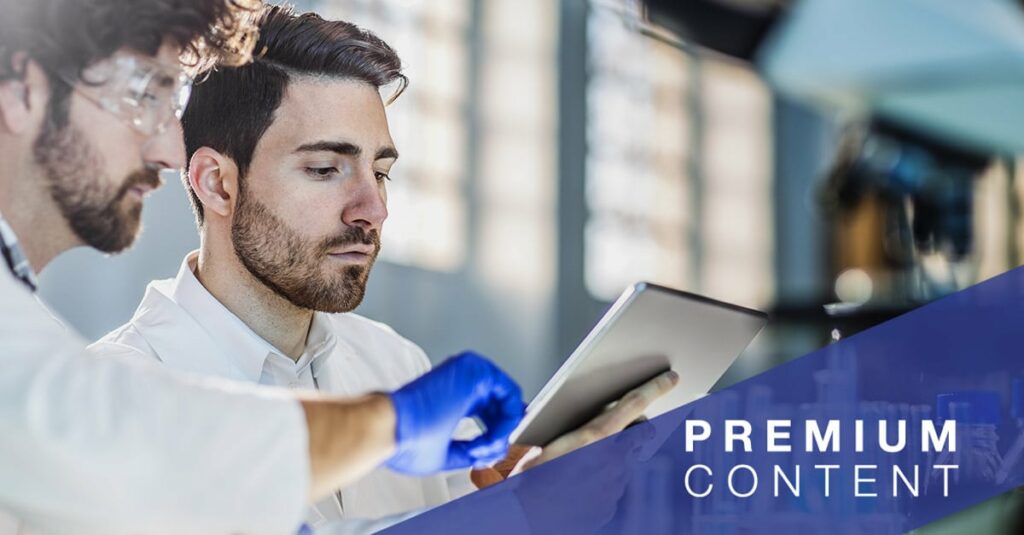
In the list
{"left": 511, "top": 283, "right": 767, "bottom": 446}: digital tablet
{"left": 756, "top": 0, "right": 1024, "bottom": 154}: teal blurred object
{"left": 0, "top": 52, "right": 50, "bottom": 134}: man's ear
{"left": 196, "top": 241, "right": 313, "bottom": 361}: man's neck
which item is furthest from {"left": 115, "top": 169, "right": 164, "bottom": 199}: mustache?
{"left": 756, "top": 0, "right": 1024, "bottom": 154}: teal blurred object

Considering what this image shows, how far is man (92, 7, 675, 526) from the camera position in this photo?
4.69 feet

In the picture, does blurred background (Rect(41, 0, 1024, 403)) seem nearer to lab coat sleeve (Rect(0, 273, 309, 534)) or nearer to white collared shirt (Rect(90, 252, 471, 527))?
white collared shirt (Rect(90, 252, 471, 527))

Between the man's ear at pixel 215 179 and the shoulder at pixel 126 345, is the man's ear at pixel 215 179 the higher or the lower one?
the higher one

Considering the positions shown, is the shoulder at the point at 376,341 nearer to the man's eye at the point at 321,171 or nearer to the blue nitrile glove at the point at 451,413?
the man's eye at the point at 321,171

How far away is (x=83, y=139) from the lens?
107 cm

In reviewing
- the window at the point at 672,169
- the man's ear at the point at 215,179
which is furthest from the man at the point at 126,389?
the window at the point at 672,169

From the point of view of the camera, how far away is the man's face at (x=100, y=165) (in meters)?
1.05

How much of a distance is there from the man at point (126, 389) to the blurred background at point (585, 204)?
184cm

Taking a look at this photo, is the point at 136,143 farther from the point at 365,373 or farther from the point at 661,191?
the point at 661,191

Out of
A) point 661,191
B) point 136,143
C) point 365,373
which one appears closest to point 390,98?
point 365,373

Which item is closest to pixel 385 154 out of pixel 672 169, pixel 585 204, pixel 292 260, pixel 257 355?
pixel 292 260

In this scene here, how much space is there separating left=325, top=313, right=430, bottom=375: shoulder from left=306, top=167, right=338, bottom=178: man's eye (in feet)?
0.89

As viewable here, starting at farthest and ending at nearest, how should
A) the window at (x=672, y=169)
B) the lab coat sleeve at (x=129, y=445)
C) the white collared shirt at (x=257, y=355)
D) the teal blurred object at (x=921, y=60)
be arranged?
1. the window at (x=672, y=169)
2. the teal blurred object at (x=921, y=60)
3. the white collared shirt at (x=257, y=355)
4. the lab coat sleeve at (x=129, y=445)

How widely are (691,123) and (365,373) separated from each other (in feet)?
17.4
